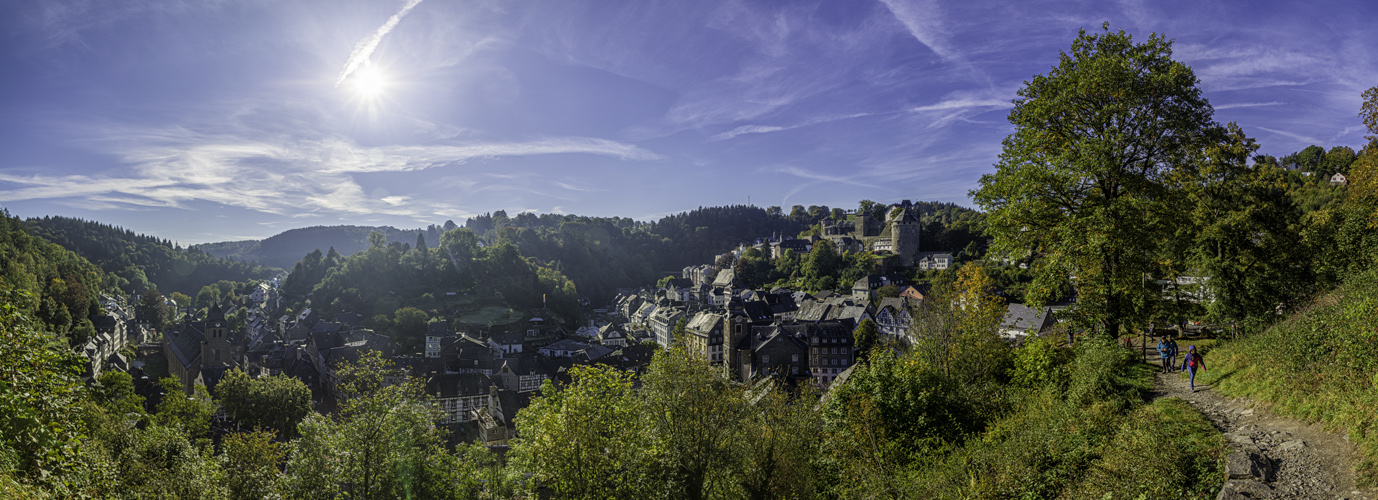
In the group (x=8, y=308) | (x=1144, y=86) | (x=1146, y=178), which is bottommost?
(x=8, y=308)

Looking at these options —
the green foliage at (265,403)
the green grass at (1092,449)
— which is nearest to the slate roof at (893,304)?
the green grass at (1092,449)

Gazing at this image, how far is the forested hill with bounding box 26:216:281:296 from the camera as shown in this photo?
131 m

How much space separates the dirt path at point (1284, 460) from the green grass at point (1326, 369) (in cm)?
18

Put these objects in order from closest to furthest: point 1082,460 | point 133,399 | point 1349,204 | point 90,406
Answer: point 1082,460, point 1349,204, point 90,406, point 133,399

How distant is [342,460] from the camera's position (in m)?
14.6

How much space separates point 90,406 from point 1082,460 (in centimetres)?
3853

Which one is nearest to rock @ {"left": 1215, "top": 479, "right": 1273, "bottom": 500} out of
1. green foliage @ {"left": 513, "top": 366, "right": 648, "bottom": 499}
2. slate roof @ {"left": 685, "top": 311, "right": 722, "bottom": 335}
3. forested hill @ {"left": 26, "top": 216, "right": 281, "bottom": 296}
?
green foliage @ {"left": 513, "top": 366, "right": 648, "bottom": 499}

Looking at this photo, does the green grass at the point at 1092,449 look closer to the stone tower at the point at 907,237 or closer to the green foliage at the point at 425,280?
the stone tower at the point at 907,237

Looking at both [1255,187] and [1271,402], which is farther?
[1255,187]

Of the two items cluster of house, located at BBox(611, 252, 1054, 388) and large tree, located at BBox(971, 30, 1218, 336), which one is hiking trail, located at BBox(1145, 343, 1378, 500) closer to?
large tree, located at BBox(971, 30, 1218, 336)

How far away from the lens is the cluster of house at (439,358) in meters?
46.7

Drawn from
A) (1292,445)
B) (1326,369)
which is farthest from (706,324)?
(1292,445)

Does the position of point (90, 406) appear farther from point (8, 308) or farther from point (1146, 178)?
point (1146, 178)

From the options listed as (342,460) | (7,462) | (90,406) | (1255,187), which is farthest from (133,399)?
(1255,187)
